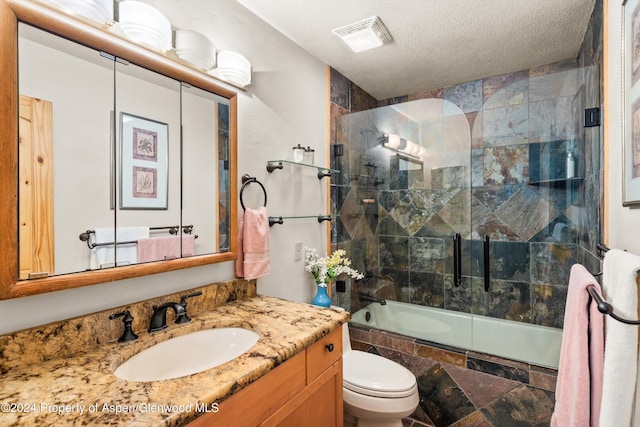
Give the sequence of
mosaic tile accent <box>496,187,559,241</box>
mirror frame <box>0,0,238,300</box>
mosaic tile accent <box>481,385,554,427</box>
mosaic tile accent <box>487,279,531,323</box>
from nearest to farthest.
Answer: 1. mirror frame <box>0,0,238,300</box>
2. mosaic tile accent <box>481,385,554,427</box>
3. mosaic tile accent <box>496,187,559,241</box>
4. mosaic tile accent <box>487,279,531,323</box>

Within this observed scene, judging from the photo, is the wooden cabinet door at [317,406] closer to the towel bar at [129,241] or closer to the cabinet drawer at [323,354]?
the cabinet drawer at [323,354]

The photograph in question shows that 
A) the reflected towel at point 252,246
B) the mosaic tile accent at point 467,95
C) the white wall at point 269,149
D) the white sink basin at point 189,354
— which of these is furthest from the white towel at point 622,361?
the mosaic tile accent at point 467,95

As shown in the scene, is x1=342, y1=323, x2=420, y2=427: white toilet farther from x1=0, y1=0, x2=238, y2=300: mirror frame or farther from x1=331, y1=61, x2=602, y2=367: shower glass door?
x1=0, y1=0, x2=238, y2=300: mirror frame

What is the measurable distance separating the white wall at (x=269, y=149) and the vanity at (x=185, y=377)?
0.07 metres

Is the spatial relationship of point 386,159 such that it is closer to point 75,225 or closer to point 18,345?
point 75,225

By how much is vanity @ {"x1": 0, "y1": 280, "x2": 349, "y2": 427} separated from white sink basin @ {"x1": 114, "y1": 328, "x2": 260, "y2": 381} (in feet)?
0.09

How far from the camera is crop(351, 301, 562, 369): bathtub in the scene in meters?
2.16

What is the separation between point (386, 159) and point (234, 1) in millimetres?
1773

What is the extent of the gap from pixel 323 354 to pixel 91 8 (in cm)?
155

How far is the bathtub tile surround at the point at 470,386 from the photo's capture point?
183cm

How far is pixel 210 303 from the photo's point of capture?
151cm

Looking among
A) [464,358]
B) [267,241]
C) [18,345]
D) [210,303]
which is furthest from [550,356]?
[18,345]

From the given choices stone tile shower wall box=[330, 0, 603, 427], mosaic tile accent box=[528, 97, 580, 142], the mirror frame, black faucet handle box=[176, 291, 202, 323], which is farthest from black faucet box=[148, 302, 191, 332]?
mosaic tile accent box=[528, 97, 580, 142]

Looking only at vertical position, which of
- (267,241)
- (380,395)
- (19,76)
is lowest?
(380,395)
